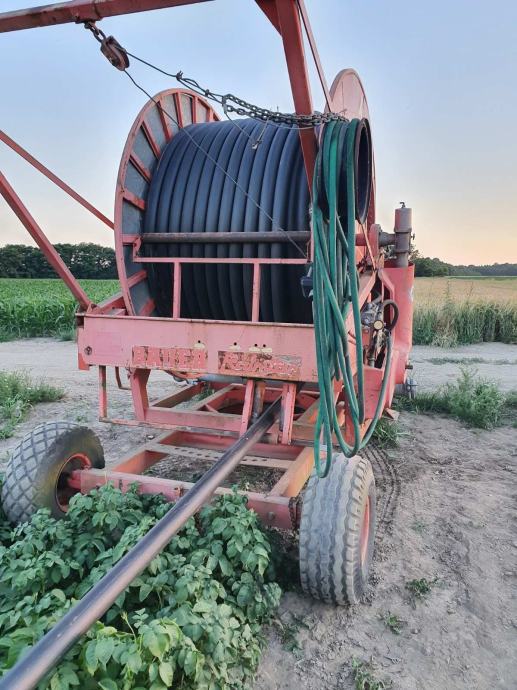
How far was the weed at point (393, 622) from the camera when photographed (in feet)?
8.48

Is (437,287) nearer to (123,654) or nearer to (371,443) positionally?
(371,443)

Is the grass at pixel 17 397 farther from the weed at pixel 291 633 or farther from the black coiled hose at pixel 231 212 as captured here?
the weed at pixel 291 633

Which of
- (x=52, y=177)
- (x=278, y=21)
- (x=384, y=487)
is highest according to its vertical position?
(x=278, y=21)

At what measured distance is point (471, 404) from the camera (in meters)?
6.19

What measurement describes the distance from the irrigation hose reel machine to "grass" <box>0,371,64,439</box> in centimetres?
257

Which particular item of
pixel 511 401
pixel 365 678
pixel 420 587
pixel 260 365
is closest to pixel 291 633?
pixel 365 678

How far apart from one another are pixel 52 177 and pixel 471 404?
505 centimetres

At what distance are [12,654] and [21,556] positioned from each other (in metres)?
0.79

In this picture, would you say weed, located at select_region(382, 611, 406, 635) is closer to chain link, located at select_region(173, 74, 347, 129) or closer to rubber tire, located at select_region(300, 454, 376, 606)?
rubber tire, located at select_region(300, 454, 376, 606)

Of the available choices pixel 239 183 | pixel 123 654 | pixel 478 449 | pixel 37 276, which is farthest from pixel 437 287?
pixel 37 276

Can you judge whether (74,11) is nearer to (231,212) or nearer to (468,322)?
(231,212)

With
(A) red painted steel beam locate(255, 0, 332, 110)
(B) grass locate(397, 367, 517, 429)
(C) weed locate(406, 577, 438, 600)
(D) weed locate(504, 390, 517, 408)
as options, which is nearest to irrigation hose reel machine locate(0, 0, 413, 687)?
(A) red painted steel beam locate(255, 0, 332, 110)

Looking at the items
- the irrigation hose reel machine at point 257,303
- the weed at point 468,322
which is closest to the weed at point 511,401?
the irrigation hose reel machine at point 257,303

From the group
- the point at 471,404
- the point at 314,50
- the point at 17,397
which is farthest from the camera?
the point at 17,397
